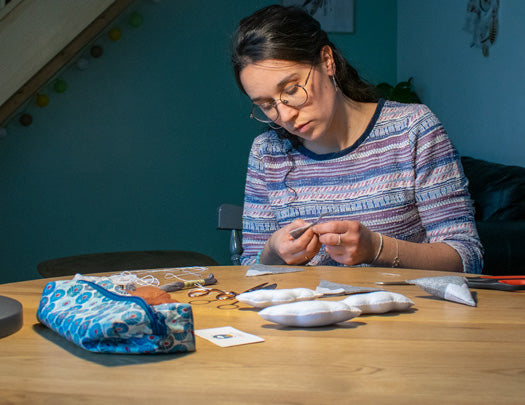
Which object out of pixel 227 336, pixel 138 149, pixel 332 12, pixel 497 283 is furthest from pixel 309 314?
pixel 332 12

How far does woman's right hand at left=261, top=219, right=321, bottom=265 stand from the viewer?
139 cm

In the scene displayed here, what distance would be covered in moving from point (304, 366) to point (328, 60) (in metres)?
1.16

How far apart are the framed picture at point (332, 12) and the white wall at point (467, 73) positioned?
1.25ft

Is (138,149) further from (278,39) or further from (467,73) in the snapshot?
(278,39)

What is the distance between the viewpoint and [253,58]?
61.7 inches

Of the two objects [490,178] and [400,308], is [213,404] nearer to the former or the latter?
[400,308]

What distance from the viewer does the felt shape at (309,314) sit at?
0.79 metres

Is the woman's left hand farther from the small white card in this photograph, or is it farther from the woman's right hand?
the small white card

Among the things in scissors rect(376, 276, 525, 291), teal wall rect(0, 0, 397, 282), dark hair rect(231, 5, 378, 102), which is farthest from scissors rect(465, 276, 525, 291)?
teal wall rect(0, 0, 397, 282)

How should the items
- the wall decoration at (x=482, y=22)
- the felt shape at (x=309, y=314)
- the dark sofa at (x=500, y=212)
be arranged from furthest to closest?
the wall decoration at (x=482, y=22), the dark sofa at (x=500, y=212), the felt shape at (x=309, y=314)

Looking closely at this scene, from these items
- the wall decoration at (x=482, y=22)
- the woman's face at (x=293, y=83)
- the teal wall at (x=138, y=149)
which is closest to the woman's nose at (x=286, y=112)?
the woman's face at (x=293, y=83)

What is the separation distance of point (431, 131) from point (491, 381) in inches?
42.6

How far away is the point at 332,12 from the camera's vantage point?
4.43m

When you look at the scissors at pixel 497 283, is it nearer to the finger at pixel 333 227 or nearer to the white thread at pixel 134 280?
the finger at pixel 333 227
